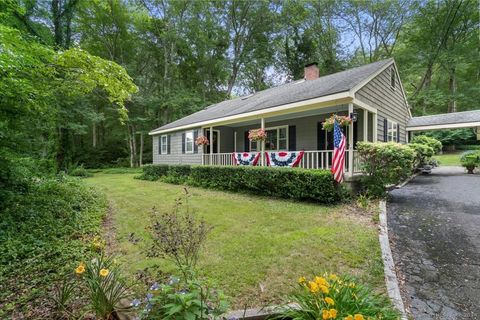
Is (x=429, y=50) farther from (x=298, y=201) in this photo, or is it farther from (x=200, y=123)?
(x=298, y=201)

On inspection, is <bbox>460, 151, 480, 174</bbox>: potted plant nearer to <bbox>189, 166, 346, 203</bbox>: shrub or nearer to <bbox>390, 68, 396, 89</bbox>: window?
<bbox>390, 68, 396, 89</bbox>: window

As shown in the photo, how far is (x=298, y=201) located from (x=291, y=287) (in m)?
4.33

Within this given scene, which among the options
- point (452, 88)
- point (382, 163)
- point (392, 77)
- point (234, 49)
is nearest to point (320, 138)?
point (382, 163)

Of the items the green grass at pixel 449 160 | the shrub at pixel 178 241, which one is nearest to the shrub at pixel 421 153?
the green grass at pixel 449 160

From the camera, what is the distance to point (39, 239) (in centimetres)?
405

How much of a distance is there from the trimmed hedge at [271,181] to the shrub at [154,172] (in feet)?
5.53

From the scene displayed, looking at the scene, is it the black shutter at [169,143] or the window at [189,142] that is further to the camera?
the black shutter at [169,143]

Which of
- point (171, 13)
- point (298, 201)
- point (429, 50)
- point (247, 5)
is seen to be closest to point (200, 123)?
point (298, 201)

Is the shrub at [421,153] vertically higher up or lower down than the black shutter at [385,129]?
lower down

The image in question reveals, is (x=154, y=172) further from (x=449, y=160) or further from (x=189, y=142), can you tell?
(x=449, y=160)

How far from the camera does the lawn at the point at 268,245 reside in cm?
303

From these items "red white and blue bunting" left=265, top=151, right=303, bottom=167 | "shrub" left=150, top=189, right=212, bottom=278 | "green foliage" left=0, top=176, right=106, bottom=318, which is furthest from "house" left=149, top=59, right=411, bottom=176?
"green foliage" left=0, top=176, right=106, bottom=318

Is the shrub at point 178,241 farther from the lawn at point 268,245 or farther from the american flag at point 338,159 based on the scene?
the american flag at point 338,159

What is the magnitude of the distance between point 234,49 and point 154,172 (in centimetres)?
1932
